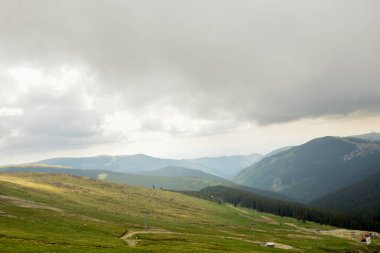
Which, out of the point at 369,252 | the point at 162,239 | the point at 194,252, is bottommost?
the point at 369,252

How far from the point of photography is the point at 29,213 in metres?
113

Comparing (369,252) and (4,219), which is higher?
(4,219)

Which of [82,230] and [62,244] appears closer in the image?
[62,244]

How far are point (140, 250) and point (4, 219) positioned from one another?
1975 inches

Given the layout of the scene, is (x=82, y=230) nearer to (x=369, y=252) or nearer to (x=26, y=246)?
(x=26, y=246)

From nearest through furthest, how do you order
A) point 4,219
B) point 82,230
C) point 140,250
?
point 140,250 → point 4,219 → point 82,230

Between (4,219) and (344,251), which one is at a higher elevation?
(4,219)

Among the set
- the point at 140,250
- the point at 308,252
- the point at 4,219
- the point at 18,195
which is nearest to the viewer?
the point at 140,250

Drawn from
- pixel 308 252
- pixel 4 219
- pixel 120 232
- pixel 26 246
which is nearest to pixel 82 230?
pixel 120 232

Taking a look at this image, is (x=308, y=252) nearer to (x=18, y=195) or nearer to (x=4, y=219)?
(x=4, y=219)

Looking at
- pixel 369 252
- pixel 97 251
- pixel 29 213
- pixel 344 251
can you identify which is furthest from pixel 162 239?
pixel 369 252

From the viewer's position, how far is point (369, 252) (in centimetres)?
13325

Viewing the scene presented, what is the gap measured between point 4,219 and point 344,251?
378ft

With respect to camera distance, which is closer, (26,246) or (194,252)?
(26,246)
